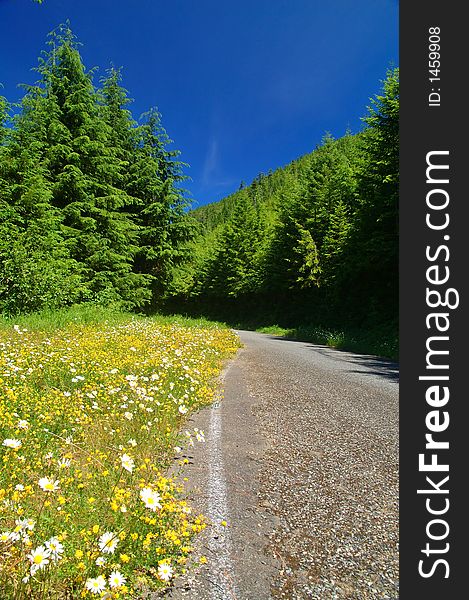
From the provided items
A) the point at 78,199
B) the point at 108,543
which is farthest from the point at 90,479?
the point at 78,199

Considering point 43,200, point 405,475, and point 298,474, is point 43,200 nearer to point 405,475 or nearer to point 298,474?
point 298,474

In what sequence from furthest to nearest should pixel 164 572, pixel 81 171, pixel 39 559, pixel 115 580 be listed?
pixel 81 171
pixel 164 572
pixel 115 580
pixel 39 559

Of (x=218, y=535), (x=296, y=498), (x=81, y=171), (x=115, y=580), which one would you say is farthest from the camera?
(x=81, y=171)

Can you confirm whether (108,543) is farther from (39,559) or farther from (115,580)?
(39,559)

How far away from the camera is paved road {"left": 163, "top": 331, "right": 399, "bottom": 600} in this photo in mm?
2111

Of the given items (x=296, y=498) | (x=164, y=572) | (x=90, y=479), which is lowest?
(x=296, y=498)

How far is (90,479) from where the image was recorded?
104 inches

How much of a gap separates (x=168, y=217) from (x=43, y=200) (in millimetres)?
10360

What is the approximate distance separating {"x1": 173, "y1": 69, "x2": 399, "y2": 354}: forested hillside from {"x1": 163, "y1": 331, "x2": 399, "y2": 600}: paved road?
1213cm

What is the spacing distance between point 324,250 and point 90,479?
84.8 ft

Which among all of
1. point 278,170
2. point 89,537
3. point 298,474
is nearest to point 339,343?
point 298,474

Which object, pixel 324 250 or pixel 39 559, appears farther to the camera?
pixel 324 250

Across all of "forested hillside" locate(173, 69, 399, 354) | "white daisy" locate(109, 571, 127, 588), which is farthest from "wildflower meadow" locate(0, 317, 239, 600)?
"forested hillside" locate(173, 69, 399, 354)

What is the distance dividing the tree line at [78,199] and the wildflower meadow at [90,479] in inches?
287
